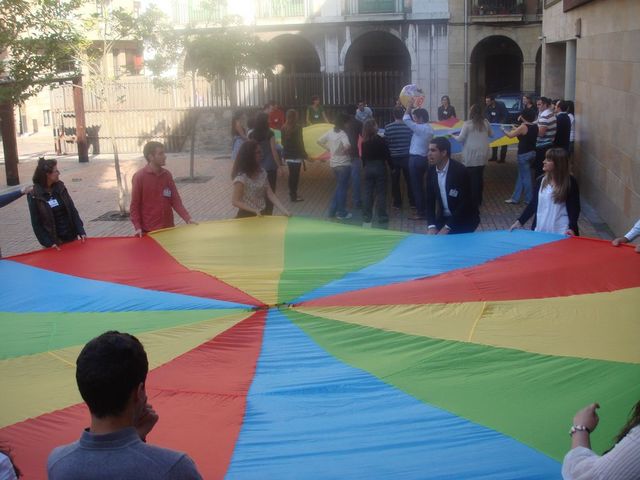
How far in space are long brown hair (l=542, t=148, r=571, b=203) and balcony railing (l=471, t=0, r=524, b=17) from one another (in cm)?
2682

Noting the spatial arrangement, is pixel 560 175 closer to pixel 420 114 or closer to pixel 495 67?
pixel 420 114

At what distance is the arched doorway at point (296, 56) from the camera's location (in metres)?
35.9

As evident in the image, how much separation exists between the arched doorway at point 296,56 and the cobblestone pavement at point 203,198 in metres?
12.7

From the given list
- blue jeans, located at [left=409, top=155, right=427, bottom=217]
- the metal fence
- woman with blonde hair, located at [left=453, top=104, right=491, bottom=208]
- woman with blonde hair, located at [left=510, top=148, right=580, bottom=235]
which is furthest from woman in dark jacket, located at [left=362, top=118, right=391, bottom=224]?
the metal fence

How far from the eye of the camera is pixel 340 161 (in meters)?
13.8

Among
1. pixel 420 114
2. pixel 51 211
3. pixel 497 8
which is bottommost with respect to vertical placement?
pixel 51 211

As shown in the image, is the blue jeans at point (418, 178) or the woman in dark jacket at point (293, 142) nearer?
the blue jeans at point (418, 178)

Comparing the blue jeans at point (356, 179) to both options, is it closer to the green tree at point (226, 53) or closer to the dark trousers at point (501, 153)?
the dark trousers at point (501, 153)

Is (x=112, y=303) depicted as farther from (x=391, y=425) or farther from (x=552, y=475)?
(x=552, y=475)

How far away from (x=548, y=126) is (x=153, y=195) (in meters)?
8.02

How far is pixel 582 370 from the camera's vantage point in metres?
4.43

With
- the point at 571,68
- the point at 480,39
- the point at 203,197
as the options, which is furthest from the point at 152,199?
the point at 480,39

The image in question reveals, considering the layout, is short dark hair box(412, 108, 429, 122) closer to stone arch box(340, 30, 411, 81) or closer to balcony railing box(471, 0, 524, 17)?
balcony railing box(471, 0, 524, 17)

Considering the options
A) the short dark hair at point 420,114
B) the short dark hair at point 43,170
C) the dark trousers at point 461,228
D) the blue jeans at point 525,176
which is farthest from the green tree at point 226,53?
the dark trousers at point 461,228
